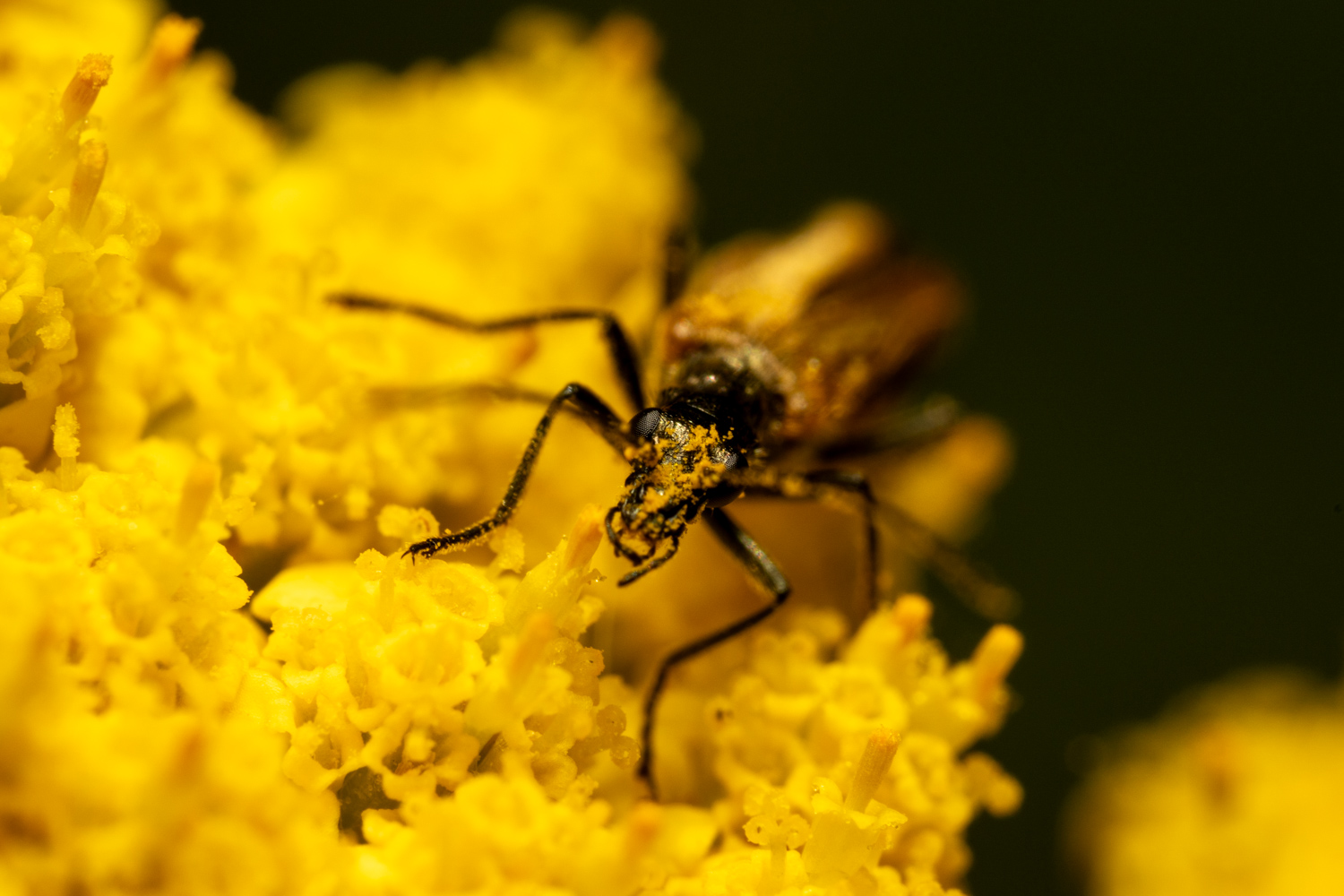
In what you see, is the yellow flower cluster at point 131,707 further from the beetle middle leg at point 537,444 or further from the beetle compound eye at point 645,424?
the beetle compound eye at point 645,424

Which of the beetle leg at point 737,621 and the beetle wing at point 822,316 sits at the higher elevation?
the beetle wing at point 822,316

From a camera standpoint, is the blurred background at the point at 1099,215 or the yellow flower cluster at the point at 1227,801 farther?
the blurred background at the point at 1099,215

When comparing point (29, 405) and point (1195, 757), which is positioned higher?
point (29, 405)

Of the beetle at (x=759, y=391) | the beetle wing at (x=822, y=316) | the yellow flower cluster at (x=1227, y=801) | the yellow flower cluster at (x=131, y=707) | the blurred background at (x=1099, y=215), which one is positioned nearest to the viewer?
the yellow flower cluster at (x=131, y=707)

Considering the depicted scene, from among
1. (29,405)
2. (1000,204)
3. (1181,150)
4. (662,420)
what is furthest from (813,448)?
(1181,150)

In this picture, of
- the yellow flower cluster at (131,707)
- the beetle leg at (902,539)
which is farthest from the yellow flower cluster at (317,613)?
the beetle leg at (902,539)

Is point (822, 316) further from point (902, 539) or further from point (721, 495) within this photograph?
point (721, 495)

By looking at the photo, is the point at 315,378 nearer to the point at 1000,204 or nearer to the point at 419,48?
the point at 419,48
